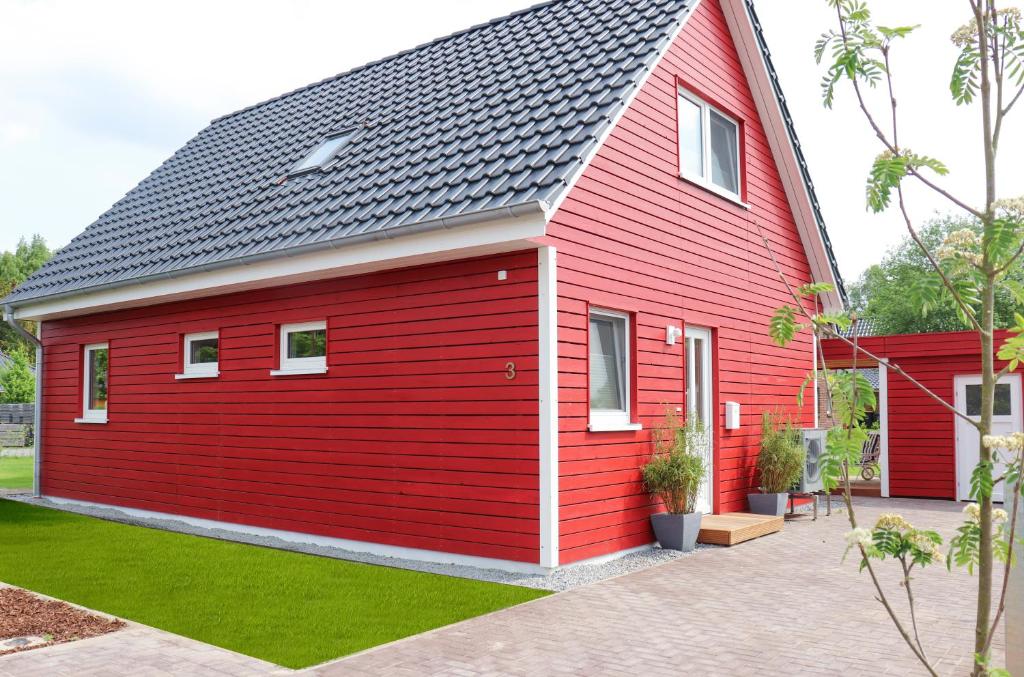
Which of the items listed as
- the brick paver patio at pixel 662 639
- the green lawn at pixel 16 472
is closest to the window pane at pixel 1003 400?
the brick paver patio at pixel 662 639

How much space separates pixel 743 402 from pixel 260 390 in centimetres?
618

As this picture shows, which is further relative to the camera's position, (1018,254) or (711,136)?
(711,136)

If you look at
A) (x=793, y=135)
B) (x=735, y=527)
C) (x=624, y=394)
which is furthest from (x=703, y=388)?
(x=793, y=135)

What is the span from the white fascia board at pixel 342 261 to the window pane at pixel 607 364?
1431 mm

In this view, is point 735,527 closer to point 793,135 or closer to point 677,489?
point 677,489

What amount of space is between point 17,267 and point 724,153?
222 feet

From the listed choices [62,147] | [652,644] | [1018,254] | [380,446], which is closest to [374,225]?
[380,446]

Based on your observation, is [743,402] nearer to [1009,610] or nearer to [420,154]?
[420,154]

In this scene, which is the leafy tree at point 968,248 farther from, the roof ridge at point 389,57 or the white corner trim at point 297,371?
the roof ridge at point 389,57

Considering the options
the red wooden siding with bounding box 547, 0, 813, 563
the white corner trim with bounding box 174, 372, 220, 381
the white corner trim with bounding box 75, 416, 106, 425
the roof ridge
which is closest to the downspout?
the white corner trim with bounding box 75, 416, 106, 425

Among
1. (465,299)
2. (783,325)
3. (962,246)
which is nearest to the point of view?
(962,246)

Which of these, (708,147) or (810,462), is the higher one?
(708,147)

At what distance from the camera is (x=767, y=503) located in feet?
37.0

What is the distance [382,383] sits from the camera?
30.1 feet
